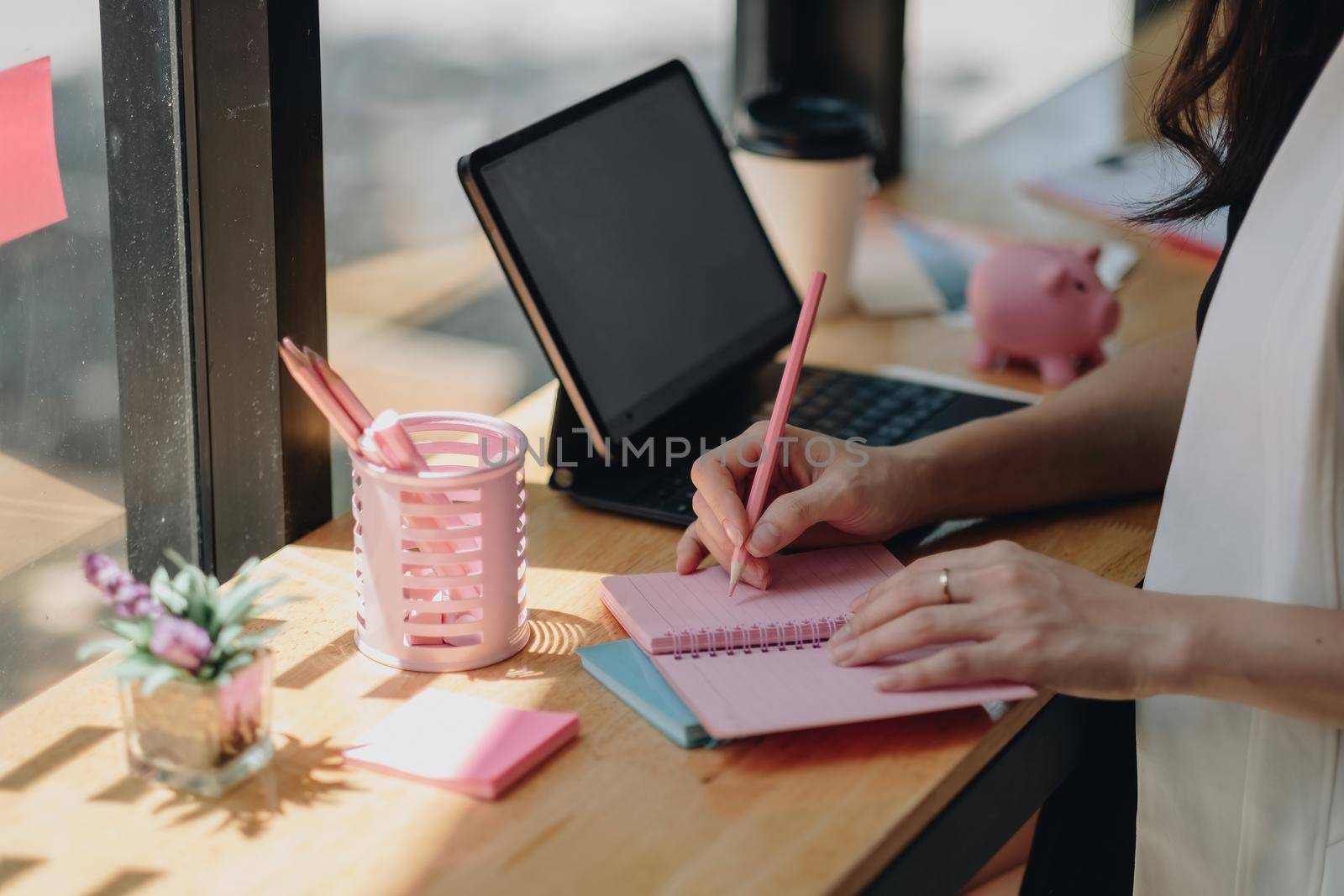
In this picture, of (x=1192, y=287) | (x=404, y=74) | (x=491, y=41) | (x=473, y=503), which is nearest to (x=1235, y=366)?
(x=473, y=503)

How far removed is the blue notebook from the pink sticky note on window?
0.44 metres

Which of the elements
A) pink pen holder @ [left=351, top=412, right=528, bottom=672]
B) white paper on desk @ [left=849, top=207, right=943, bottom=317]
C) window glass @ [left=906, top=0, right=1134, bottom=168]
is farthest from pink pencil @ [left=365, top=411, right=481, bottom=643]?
window glass @ [left=906, top=0, right=1134, bottom=168]

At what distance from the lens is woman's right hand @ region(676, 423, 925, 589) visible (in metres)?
0.91

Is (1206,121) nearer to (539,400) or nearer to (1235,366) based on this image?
(1235,366)

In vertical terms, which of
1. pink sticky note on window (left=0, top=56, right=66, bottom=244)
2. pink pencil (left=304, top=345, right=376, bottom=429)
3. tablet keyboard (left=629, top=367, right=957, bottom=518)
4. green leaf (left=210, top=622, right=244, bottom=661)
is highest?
pink sticky note on window (left=0, top=56, right=66, bottom=244)

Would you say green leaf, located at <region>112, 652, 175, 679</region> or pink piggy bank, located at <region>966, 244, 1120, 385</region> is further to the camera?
pink piggy bank, located at <region>966, 244, 1120, 385</region>

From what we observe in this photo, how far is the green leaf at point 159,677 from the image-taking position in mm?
680

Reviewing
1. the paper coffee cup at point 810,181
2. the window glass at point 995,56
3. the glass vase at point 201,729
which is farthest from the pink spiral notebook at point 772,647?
the window glass at point 995,56

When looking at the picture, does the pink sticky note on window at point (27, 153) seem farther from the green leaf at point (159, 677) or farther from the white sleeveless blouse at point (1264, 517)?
the white sleeveless blouse at point (1264, 517)

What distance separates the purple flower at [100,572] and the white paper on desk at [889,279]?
1.05 m

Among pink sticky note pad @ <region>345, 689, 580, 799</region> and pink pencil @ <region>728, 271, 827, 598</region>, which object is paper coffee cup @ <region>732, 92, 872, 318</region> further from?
pink sticky note pad @ <region>345, 689, 580, 799</region>

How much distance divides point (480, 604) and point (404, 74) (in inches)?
43.7

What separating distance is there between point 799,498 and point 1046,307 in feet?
1.86

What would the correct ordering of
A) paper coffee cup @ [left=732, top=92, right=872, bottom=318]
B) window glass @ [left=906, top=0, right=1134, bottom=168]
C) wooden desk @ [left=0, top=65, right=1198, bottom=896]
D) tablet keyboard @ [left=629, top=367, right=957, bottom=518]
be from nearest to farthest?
wooden desk @ [left=0, top=65, right=1198, bottom=896] < tablet keyboard @ [left=629, top=367, right=957, bottom=518] < paper coffee cup @ [left=732, top=92, right=872, bottom=318] < window glass @ [left=906, top=0, right=1134, bottom=168]
